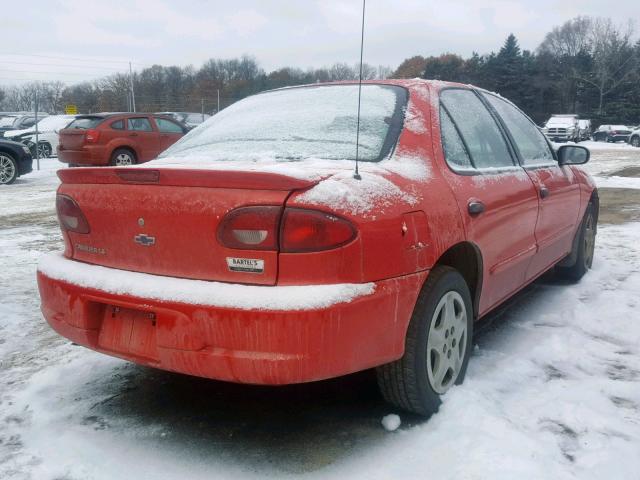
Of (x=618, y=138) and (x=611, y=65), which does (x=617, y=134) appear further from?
(x=611, y=65)

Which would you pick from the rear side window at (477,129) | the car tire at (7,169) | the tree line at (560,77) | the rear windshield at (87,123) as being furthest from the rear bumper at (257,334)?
the tree line at (560,77)

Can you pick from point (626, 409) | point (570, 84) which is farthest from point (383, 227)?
point (570, 84)

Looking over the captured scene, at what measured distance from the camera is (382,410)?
2693mm

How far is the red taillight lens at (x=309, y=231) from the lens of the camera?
82.1 inches

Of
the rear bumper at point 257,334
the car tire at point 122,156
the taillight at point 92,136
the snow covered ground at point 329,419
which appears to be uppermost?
the taillight at point 92,136

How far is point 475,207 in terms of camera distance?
111 inches

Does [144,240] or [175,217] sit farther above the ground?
[175,217]

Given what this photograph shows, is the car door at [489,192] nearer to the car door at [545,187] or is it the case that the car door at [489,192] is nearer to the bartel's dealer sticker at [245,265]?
the car door at [545,187]

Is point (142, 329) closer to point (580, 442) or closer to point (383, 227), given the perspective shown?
point (383, 227)

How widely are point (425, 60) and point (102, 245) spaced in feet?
254

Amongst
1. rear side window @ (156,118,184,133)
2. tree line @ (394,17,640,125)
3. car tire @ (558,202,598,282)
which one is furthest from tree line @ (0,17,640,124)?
car tire @ (558,202,598,282)

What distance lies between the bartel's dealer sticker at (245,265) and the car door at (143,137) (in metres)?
12.5

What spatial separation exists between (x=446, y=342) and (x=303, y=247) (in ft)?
3.16

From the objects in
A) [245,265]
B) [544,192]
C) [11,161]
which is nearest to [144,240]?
[245,265]
